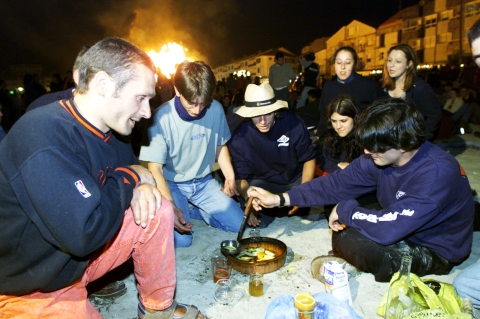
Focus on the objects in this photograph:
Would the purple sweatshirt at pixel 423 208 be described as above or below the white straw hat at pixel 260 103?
below

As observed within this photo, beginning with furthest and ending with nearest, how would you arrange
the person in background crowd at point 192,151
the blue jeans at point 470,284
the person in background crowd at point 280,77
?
the person in background crowd at point 280,77 < the person in background crowd at point 192,151 < the blue jeans at point 470,284

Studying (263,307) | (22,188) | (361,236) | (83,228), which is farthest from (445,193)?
(22,188)

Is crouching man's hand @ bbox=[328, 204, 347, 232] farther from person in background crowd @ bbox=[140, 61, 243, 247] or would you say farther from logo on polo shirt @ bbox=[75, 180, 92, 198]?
logo on polo shirt @ bbox=[75, 180, 92, 198]

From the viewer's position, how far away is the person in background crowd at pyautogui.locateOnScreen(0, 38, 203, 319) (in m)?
1.83

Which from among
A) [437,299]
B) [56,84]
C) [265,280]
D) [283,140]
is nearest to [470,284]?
[437,299]

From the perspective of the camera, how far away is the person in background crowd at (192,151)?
12.6ft

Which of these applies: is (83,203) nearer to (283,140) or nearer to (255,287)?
(255,287)

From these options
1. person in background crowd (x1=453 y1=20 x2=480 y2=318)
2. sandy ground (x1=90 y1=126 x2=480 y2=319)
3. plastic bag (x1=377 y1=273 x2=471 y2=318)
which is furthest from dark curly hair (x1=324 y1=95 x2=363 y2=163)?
plastic bag (x1=377 y1=273 x2=471 y2=318)

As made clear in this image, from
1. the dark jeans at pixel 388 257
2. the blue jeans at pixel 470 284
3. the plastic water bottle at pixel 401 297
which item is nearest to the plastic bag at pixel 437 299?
the plastic water bottle at pixel 401 297

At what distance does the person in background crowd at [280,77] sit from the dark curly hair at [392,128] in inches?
310

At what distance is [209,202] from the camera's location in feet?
14.7

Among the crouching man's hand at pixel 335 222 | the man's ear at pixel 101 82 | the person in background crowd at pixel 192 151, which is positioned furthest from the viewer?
the person in background crowd at pixel 192 151

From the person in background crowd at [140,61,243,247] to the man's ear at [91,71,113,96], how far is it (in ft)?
5.57

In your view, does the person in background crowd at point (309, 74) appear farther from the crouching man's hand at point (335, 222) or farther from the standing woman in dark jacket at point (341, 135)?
the crouching man's hand at point (335, 222)
